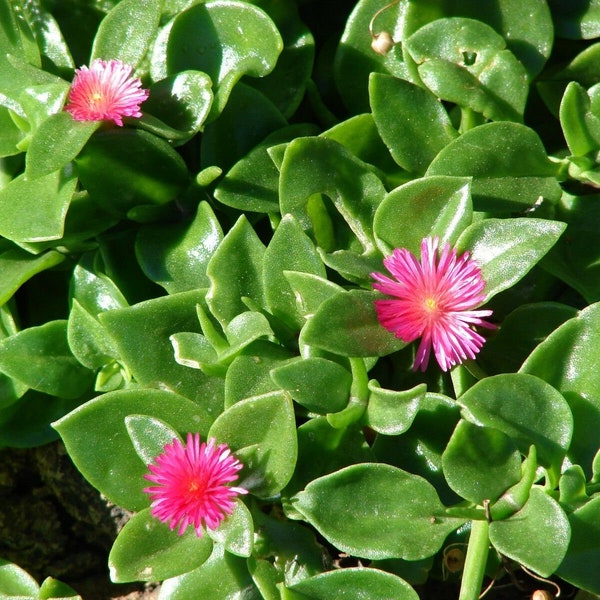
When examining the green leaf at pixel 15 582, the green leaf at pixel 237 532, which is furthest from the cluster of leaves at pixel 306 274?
the green leaf at pixel 15 582

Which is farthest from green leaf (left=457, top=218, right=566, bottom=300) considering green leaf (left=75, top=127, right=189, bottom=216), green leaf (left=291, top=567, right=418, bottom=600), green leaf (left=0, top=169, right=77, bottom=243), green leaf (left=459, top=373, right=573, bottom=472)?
green leaf (left=0, top=169, right=77, bottom=243)

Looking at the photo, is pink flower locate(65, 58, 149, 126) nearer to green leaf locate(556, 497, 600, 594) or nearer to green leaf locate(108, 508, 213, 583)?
green leaf locate(108, 508, 213, 583)

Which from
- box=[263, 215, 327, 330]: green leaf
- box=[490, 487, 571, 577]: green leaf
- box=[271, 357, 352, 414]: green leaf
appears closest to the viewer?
box=[490, 487, 571, 577]: green leaf

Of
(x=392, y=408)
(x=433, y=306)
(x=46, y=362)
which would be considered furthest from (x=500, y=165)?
(x=46, y=362)

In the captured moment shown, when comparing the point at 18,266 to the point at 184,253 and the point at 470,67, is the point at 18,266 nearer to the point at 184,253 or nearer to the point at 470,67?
the point at 184,253

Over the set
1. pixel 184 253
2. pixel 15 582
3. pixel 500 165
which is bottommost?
pixel 15 582

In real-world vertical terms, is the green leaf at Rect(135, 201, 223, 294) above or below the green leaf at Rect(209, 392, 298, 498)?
above

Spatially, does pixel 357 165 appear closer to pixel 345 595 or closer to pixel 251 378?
pixel 251 378
